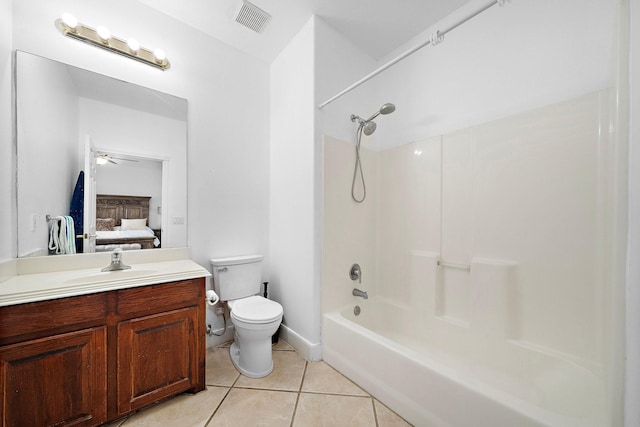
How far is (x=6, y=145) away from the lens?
128cm

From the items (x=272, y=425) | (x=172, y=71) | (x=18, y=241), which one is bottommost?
(x=272, y=425)

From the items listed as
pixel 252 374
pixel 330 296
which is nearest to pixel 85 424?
pixel 252 374

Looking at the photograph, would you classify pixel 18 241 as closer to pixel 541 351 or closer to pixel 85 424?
pixel 85 424

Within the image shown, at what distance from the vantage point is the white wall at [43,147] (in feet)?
4.42

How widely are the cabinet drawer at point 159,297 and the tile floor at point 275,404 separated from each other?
0.55m

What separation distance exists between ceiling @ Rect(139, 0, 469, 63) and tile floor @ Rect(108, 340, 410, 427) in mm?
2542

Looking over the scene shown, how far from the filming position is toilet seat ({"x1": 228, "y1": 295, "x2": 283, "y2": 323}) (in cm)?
156

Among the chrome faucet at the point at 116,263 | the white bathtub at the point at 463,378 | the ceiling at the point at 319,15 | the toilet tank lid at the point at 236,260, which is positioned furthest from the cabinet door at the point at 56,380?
the ceiling at the point at 319,15

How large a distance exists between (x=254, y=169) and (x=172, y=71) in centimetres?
92

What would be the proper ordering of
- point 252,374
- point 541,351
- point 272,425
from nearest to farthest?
point 272,425
point 541,351
point 252,374

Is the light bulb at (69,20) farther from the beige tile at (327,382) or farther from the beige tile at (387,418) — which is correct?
the beige tile at (387,418)

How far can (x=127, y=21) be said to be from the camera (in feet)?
5.42

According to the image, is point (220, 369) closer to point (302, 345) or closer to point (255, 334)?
point (255, 334)

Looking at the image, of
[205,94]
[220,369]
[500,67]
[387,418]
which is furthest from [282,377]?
[500,67]
